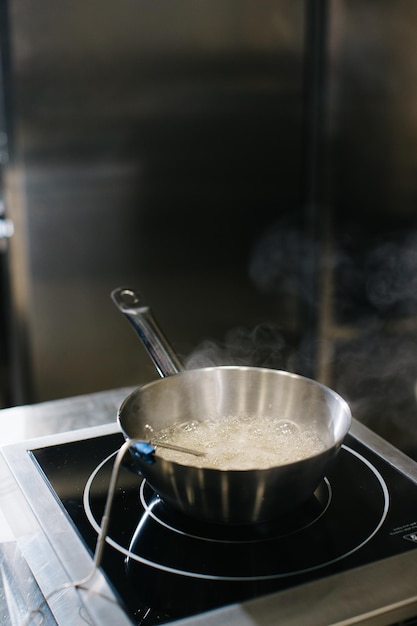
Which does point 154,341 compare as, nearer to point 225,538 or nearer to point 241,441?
point 241,441

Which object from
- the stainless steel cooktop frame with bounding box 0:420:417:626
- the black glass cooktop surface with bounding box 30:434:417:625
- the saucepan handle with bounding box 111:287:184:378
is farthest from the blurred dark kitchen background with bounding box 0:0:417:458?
the stainless steel cooktop frame with bounding box 0:420:417:626

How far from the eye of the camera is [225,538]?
722 mm

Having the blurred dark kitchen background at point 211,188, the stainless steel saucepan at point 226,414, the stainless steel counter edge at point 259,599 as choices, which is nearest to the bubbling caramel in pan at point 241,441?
the stainless steel saucepan at point 226,414

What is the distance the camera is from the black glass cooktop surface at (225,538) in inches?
25.5

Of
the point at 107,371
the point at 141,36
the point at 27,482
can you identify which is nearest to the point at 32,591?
the point at 27,482

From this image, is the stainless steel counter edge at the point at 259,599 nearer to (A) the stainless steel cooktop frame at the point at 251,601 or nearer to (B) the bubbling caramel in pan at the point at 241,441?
(A) the stainless steel cooktop frame at the point at 251,601

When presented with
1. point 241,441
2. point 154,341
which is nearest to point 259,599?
point 241,441

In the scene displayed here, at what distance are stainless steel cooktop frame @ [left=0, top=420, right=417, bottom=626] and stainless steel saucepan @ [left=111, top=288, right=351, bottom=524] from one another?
0.09 m

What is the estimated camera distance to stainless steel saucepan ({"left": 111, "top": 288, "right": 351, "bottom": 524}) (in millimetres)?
670

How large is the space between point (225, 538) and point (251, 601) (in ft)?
0.32

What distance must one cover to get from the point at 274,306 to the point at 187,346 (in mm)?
356

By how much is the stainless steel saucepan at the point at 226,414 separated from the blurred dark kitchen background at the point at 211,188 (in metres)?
1.21

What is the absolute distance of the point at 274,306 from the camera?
8.22 feet

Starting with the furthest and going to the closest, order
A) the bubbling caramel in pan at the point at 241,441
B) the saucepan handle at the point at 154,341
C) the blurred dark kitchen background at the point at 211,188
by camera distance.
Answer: the blurred dark kitchen background at the point at 211,188, the saucepan handle at the point at 154,341, the bubbling caramel in pan at the point at 241,441
